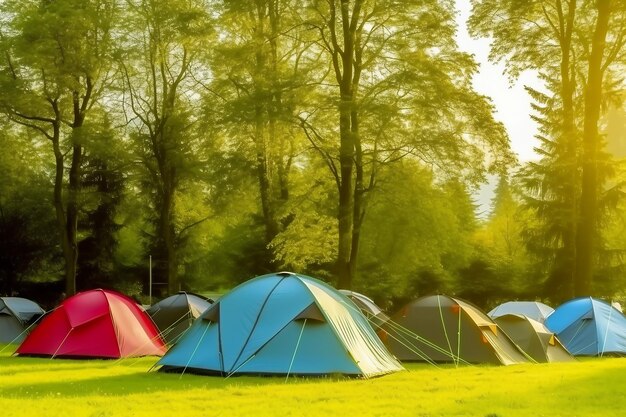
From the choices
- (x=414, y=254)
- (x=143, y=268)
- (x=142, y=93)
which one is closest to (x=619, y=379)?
(x=414, y=254)

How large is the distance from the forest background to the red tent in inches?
275

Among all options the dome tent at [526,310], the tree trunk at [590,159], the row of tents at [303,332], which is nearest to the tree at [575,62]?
the tree trunk at [590,159]

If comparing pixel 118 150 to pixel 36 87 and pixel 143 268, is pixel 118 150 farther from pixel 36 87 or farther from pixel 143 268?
pixel 143 268

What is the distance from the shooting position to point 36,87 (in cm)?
3300

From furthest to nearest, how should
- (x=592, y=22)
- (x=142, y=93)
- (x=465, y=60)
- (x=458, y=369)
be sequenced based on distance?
(x=142, y=93) < (x=592, y=22) < (x=465, y=60) < (x=458, y=369)

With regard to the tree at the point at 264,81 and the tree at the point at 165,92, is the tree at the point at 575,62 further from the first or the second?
the tree at the point at 165,92

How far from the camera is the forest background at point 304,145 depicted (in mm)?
25109

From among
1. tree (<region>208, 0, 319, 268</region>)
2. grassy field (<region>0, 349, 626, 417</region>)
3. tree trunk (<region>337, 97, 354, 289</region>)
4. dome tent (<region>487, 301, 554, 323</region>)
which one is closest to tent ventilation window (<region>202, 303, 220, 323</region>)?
grassy field (<region>0, 349, 626, 417</region>)

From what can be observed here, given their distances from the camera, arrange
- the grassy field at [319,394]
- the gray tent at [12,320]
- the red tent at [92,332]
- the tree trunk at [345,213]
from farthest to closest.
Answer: the gray tent at [12,320], the tree trunk at [345,213], the red tent at [92,332], the grassy field at [319,394]

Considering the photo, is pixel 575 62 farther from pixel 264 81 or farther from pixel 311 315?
pixel 311 315

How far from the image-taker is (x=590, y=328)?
22.2m

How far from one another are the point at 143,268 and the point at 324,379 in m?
33.8

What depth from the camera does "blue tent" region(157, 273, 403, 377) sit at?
46.1 ft

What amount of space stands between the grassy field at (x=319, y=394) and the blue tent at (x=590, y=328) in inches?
247
